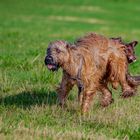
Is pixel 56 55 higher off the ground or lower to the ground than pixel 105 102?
higher

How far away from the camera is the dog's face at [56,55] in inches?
343

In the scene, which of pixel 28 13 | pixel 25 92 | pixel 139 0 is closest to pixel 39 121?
pixel 25 92

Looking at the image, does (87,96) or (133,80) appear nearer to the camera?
(87,96)

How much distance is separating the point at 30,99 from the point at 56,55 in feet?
6.17

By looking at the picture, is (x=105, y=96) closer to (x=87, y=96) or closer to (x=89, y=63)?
(x=87, y=96)

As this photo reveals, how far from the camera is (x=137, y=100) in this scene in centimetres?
1084

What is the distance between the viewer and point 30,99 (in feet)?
34.6

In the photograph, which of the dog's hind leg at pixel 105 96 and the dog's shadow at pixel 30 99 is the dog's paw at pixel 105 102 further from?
the dog's shadow at pixel 30 99

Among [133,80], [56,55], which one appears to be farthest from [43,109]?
[133,80]

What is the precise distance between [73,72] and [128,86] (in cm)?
115

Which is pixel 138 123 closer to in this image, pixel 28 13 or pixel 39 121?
pixel 39 121

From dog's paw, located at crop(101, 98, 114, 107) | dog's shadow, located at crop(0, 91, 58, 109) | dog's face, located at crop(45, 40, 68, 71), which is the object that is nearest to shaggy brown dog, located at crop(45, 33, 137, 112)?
dog's face, located at crop(45, 40, 68, 71)

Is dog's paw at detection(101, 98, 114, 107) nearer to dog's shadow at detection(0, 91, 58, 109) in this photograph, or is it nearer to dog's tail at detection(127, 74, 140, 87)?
dog's tail at detection(127, 74, 140, 87)

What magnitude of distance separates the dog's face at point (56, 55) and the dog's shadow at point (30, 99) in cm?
120
